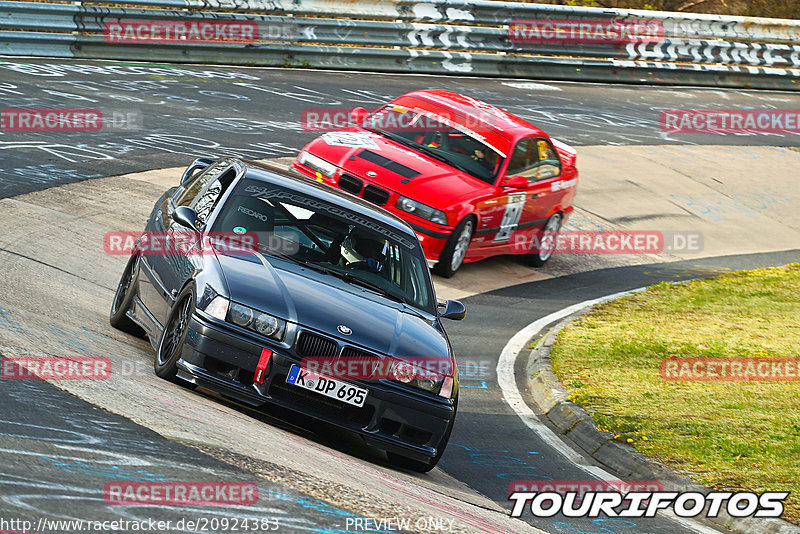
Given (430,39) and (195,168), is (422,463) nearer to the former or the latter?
(195,168)

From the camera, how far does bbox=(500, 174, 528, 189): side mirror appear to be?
1439 cm

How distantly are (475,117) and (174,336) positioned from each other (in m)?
8.42

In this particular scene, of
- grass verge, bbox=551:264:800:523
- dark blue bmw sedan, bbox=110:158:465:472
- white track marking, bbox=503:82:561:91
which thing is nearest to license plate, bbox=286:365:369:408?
dark blue bmw sedan, bbox=110:158:465:472

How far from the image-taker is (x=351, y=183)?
43.9 feet

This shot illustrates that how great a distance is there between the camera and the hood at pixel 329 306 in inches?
273

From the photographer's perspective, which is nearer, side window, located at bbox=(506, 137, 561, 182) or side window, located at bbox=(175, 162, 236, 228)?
side window, located at bbox=(175, 162, 236, 228)

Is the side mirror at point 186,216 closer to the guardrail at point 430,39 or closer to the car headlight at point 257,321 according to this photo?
the car headlight at point 257,321

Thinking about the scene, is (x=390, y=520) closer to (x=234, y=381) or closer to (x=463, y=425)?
(x=234, y=381)

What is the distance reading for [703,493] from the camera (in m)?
8.09

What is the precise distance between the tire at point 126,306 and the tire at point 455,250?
5.35m

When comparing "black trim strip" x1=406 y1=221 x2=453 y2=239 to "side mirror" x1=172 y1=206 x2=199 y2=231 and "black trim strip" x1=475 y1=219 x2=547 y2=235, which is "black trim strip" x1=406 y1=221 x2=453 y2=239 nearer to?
"black trim strip" x1=475 y1=219 x2=547 y2=235

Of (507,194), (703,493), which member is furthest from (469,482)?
(507,194)

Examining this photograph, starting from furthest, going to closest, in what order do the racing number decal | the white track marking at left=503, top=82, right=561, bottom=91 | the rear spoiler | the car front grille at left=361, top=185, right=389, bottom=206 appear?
the white track marking at left=503, top=82, right=561, bottom=91 → the rear spoiler → the racing number decal → the car front grille at left=361, top=185, right=389, bottom=206

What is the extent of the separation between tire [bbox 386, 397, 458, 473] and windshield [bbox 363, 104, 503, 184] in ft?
23.7
